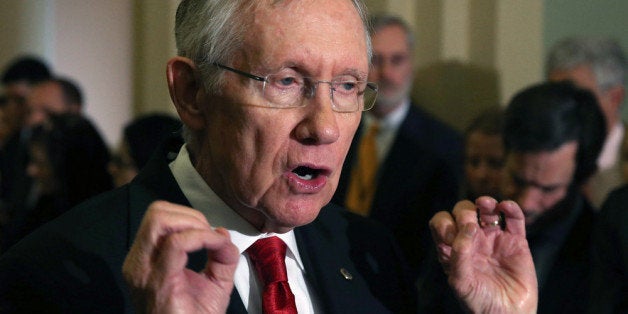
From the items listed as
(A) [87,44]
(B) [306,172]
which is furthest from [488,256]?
(A) [87,44]

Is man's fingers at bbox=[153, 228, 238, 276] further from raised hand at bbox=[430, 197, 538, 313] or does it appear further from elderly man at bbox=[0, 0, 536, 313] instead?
raised hand at bbox=[430, 197, 538, 313]

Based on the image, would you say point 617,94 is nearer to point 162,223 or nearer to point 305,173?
point 305,173

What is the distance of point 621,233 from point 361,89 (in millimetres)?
1040

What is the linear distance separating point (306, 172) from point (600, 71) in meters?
2.63

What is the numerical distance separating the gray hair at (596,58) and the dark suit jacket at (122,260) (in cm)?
217

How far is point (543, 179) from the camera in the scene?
3307 mm

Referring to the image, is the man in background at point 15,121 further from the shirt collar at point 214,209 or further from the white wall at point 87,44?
the shirt collar at point 214,209

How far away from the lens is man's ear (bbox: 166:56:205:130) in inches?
81.7

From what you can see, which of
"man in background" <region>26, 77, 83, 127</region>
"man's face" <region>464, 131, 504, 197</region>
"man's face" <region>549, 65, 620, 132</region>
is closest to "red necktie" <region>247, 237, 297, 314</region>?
"man's face" <region>464, 131, 504, 197</region>

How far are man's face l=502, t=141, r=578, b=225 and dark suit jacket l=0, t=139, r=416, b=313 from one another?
990mm

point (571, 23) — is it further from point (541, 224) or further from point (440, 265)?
point (440, 265)

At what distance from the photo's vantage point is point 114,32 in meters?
8.31

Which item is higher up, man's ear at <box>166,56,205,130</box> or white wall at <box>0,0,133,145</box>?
man's ear at <box>166,56,205,130</box>

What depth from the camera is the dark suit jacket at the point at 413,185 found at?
12.9 feet
